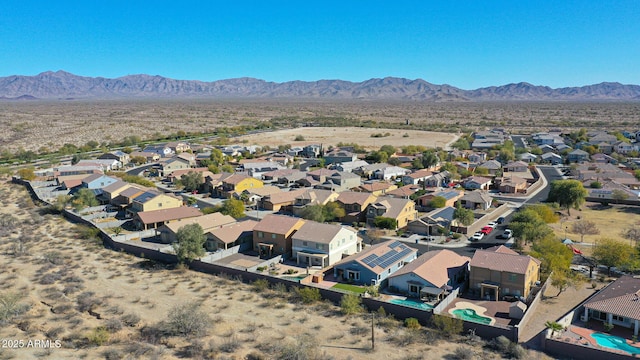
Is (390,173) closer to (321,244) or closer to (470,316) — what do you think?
(321,244)

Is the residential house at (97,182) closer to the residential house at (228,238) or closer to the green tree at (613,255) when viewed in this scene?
the residential house at (228,238)

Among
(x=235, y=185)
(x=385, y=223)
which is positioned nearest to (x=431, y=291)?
(x=385, y=223)

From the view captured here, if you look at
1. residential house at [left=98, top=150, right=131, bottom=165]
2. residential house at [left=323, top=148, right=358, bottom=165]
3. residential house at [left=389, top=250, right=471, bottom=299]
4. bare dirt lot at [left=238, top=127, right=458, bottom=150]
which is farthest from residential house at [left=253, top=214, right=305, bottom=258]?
bare dirt lot at [left=238, top=127, right=458, bottom=150]

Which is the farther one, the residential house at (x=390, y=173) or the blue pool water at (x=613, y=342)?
the residential house at (x=390, y=173)

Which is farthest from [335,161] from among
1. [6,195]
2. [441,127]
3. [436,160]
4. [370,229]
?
[441,127]

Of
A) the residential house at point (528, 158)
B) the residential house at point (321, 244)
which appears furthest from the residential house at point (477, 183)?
the residential house at point (321, 244)

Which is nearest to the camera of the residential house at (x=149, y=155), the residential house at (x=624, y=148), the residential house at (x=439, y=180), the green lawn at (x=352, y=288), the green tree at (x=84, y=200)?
the green lawn at (x=352, y=288)
